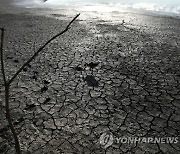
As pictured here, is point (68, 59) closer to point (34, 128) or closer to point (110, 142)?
point (34, 128)

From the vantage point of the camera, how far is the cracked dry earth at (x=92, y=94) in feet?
7.18

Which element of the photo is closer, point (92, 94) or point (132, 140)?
point (132, 140)

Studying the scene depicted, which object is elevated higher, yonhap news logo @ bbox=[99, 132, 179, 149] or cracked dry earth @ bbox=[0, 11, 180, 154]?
cracked dry earth @ bbox=[0, 11, 180, 154]

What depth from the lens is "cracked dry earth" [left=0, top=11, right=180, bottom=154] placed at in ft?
7.18

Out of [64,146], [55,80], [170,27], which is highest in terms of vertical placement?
[170,27]

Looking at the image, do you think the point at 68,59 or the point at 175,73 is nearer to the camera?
the point at 175,73

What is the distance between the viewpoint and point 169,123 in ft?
8.00

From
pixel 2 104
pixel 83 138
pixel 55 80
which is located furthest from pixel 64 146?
pixel 55 80

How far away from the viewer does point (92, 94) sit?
2.98m

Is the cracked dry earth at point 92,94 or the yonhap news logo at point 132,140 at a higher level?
the cracked dry earth at point 92,94

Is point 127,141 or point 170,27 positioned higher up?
point 170,27

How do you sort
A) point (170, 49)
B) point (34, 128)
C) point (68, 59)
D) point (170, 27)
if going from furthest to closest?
point (170, 27) < point (170, 49) < point (68, 59) < point (34, 128)

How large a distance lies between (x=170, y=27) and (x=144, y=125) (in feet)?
17.2

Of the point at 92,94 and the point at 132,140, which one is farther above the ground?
the point at 92,94
